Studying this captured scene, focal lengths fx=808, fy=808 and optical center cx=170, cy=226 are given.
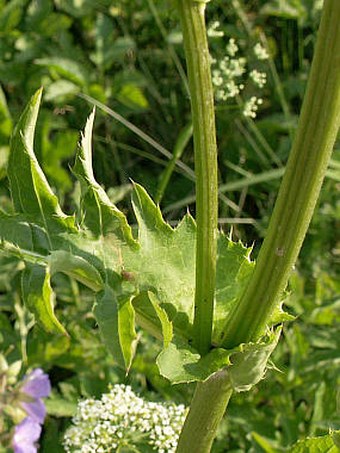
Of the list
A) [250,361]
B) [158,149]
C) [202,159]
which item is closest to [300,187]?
[202,159]

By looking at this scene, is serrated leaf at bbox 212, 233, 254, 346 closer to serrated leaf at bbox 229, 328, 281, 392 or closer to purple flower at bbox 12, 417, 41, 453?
serrated leaf at bbox 229, 328, 281, 392

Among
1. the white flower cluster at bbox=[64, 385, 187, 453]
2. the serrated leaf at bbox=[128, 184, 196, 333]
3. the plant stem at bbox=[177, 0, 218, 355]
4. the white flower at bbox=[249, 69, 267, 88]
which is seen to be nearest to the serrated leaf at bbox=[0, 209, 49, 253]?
the serrated leaf at bbox=[128, 184, 196, 333]

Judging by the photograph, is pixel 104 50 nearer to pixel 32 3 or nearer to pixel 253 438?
pixel 32 3

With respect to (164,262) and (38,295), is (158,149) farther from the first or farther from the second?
(38,295)

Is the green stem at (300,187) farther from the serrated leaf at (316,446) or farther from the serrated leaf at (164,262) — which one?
the serrated leaf at (316,446)

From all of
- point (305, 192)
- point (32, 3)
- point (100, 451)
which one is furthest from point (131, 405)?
point (32, 3)

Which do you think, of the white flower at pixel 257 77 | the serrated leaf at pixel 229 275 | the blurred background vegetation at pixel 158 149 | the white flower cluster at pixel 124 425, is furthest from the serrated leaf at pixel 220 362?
the white flower at pixel 257 77
